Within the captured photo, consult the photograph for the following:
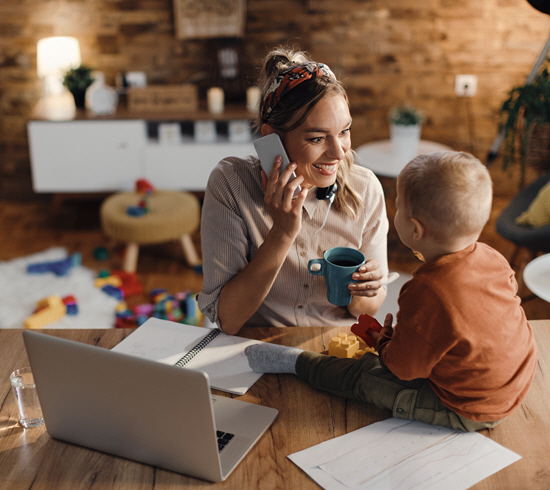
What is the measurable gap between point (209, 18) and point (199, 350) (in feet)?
10.6

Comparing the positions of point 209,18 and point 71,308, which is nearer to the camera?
point 71,308

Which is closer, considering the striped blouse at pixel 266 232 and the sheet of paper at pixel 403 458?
the sheet of paper at pixel 403 458

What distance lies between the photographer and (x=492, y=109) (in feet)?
13.5

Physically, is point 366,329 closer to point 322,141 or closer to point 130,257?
point 322,141

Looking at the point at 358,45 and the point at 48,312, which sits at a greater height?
the point at 358,45

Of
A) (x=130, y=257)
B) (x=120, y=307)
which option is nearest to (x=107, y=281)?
(x=130, y=257)

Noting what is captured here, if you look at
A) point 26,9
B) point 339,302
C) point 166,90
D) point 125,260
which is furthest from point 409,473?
point 26,9

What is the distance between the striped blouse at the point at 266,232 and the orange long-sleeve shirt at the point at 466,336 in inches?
19.3

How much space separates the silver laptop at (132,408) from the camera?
819 mm

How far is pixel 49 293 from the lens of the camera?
10.1 ft

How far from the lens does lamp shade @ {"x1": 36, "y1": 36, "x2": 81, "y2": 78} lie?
3773mm

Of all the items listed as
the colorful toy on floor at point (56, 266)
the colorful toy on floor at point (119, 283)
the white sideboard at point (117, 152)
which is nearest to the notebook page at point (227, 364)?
the colorful toy on floor at point (119, 283)

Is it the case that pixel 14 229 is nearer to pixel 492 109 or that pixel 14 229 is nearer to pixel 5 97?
pixel 5 97

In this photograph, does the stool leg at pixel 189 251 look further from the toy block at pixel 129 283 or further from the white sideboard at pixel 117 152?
the white sideboard at pixel 117 152
